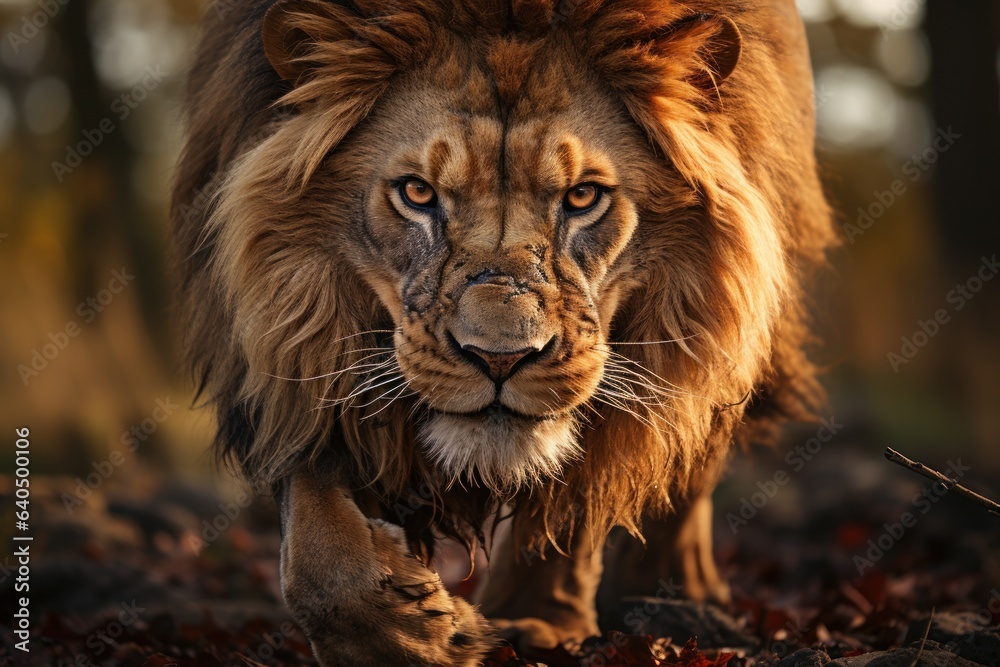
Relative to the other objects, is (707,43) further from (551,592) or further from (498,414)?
(551,592)

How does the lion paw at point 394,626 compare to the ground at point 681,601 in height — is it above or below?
above

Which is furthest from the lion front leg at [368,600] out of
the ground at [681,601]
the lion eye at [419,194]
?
the lion eye at [419,194]

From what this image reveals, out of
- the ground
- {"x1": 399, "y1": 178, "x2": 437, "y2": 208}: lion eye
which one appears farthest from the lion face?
the ground

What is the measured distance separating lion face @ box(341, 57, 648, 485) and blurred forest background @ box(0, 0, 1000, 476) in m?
2.30

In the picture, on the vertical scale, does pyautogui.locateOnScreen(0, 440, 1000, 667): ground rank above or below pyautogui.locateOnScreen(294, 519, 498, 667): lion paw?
below

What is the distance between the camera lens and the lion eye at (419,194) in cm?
291

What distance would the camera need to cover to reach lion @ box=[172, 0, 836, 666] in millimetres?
2729

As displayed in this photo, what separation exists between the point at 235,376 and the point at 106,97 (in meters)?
7.53

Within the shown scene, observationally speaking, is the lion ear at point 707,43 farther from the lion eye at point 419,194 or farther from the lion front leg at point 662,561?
the lion front leg at point 662,561

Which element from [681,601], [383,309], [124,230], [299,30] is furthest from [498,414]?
[124,230]

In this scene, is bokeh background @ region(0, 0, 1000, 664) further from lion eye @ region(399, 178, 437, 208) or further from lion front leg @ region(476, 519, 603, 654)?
lion eye @ region(399, 178, 437, 208)

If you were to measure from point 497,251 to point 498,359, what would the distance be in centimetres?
34

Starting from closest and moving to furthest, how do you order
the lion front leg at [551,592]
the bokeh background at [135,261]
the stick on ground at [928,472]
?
the stick on ground at [928,472]
the lion front leg at [551,592]
the bokeh background at [135,261]

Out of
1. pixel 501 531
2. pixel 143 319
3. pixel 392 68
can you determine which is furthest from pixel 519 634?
pixel 143 319
